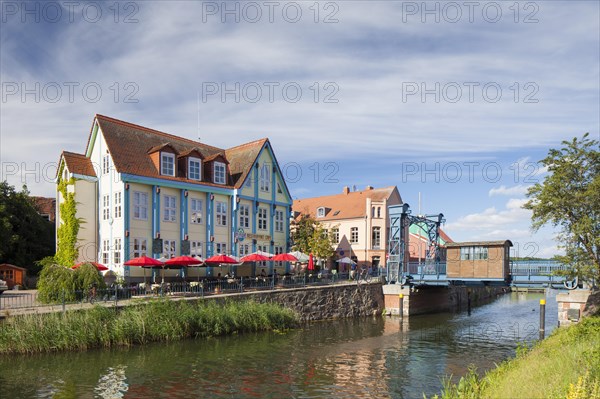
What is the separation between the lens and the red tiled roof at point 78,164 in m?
32.6

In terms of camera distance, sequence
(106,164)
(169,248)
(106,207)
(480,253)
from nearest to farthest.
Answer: (106,207) → (106,164) → (169,248) → (480,253)

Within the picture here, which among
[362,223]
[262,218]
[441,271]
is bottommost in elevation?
[441,271]

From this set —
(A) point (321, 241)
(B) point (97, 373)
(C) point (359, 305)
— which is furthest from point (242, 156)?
(B) point (97, 373)

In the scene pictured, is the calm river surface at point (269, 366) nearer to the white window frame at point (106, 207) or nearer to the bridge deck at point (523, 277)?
the bridge deck at point (523, 277)

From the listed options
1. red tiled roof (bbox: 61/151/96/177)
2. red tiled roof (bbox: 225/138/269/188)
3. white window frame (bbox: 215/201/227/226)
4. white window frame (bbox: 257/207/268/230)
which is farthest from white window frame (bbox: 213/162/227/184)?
red tiled roof (bbox: 61/151/96/177)

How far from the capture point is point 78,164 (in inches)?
1305

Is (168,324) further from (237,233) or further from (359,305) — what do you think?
(359,305)

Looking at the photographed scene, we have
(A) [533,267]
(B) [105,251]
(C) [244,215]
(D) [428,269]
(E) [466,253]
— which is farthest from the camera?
(D) [428,269]

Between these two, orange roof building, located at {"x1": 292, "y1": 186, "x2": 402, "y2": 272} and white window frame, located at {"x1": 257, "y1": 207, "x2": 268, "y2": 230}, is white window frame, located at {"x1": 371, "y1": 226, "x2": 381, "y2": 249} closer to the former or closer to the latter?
orange roof building, located at {"x1": 292, "y1": 186, "x2": 402, "y2": 272}

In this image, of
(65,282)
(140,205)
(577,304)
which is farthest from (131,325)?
(577,304)

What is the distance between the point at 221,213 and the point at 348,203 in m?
24.6

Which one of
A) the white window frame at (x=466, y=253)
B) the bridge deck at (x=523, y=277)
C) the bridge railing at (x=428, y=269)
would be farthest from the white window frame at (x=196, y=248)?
the white window frame at (x=466, y=253)

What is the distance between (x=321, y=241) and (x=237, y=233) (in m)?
12.0

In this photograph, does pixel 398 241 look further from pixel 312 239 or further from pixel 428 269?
pixel 312 239
